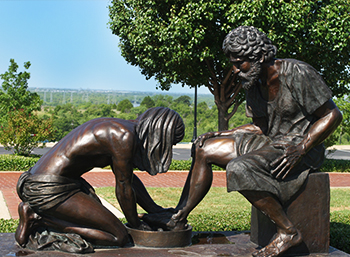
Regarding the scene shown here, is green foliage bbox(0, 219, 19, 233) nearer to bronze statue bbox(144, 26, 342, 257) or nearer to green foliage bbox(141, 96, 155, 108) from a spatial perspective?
bronze statue bbox(144, 26, 342, 257)

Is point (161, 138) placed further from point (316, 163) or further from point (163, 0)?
point (163, 0)

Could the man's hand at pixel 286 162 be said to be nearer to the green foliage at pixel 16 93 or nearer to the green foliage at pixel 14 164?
the green foliage at pixel 14 164

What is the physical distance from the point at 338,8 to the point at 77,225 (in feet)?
33.8

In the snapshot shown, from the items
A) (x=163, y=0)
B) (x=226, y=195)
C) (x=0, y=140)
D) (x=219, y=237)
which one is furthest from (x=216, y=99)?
(x=219, y=237)

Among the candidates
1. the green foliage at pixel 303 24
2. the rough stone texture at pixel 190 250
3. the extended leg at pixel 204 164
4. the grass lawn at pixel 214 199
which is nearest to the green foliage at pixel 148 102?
the green foliage at pixel 303 24

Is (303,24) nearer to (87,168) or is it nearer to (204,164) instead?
(204,164)

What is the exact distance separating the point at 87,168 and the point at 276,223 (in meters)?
1.63

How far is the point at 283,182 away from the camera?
3555mm

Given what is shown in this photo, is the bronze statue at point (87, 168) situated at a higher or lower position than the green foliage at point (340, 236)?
higher

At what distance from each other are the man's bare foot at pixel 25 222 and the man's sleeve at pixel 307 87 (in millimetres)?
2367

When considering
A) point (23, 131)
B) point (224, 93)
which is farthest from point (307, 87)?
point (23, 131)

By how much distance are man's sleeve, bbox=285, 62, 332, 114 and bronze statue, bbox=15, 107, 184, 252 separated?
103 centimetres

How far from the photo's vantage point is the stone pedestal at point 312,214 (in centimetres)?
363

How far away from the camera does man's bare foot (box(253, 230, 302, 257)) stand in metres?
3.47
